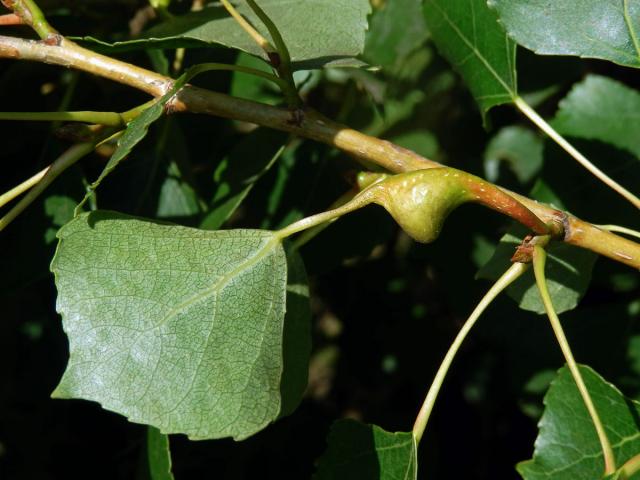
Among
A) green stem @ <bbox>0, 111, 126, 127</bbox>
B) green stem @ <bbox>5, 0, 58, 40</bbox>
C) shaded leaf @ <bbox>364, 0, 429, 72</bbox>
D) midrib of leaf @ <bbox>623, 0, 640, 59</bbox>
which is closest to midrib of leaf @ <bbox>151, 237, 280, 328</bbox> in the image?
green stem @ <bbox>0, 111, 126, 127</bbox>

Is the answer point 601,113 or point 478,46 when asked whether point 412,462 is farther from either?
point 601,113

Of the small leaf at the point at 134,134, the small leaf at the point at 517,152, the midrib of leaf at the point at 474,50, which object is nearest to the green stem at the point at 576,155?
the midrib of leaf at the point at 474,50

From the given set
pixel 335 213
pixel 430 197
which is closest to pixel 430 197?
pixel 430 197

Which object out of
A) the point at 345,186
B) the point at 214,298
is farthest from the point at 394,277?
the point at 214,298

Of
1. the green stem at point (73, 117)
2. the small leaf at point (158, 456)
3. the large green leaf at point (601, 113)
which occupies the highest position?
the green stem at point (73, 117)

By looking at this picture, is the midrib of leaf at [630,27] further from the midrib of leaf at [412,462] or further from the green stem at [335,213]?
the midrib of leaf at [412,462]

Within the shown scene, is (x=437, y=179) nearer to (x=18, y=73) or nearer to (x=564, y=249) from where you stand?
(x=564, y=249)
